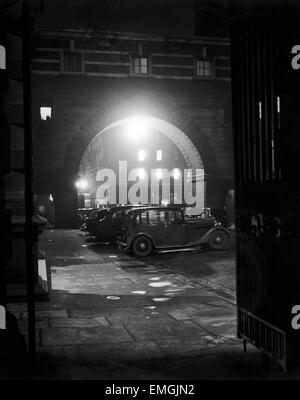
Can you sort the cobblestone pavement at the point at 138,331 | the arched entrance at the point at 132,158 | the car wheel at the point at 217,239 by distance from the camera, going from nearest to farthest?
1. the cobblestone pavement at the point at 138,331
2. the car wheel at the point at 217,239
3. the arched entrance at the point at 132,158

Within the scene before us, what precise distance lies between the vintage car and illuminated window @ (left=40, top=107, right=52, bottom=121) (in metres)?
17.9

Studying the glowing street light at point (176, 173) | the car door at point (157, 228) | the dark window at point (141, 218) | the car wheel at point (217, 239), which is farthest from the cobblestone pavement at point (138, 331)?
the glowing street light at point (176, 173)

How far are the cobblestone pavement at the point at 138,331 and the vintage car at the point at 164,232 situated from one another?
4.48 m

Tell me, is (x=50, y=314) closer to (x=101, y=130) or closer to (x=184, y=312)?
(x=184, y=312)

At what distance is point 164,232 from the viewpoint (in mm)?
17344

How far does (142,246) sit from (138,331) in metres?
10.1

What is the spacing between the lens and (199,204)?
3612cm

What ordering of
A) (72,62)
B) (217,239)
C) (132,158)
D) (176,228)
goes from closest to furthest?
(176,228)
(217,239)
(72,62)
(132,158)

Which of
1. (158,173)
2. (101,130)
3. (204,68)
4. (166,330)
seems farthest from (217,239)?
(158,173)

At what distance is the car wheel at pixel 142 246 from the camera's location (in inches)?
669

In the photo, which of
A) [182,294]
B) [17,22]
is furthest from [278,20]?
[182,294]

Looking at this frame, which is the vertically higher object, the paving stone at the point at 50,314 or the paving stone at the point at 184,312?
the paving stone at the point at 50,314

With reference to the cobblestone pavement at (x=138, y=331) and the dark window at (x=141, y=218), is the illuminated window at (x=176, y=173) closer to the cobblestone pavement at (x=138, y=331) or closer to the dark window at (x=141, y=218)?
the dark window at (x=141, y=218)

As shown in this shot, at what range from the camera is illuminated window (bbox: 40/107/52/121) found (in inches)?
1308
